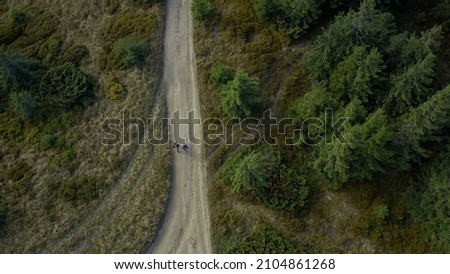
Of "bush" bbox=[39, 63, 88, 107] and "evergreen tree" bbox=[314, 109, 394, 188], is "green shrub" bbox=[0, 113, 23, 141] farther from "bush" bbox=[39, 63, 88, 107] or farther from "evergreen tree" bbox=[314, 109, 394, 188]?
"evergreen tree" bbox=[314, 109, 394, 188]

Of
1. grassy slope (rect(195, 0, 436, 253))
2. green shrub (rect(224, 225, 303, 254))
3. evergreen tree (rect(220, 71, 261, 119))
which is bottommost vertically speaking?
green shrub (rect(224, 225, 303, 254))

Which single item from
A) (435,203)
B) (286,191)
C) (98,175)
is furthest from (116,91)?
(435,203)

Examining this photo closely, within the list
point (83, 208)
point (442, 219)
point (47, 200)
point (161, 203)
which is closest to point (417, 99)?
point (442, 219)

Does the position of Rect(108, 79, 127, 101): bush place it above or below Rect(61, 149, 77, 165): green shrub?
above

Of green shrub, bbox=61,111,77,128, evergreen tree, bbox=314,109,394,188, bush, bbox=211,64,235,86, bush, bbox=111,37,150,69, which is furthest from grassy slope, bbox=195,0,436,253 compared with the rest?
green shrub, bbox=61,111,77,128

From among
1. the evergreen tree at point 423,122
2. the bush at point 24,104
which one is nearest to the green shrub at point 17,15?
the bush at point 24,104

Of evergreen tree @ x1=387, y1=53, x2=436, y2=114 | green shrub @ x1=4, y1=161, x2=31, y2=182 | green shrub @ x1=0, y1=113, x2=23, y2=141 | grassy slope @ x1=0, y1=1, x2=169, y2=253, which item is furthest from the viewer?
green shrub @ x1=0, y1=113, x2=23, y2=141
